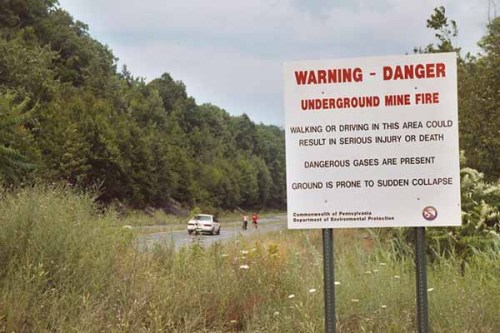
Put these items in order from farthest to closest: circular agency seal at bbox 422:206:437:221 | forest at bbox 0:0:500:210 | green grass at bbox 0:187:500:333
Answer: forest at bbox 0:0:500:210 < green grass at bbox 0:187:500:333 < circular agency seal at bbox 422:206:437:221

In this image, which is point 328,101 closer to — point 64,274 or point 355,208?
point 355,208

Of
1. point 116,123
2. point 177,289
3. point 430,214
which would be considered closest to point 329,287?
point 430,214

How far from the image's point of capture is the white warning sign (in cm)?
416

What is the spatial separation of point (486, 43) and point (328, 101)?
18.6m

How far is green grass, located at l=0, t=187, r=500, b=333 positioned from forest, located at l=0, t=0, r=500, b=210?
8.22 metres

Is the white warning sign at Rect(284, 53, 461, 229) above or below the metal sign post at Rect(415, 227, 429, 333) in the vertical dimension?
above

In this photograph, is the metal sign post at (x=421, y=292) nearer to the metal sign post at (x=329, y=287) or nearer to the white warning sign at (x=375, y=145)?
the white warning sign at (x=375, y=145)

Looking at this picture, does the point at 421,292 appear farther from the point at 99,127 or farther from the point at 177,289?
the point at 99,127

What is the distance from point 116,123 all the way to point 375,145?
61.4m

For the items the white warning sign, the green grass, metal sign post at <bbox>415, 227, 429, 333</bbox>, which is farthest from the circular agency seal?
the green grass

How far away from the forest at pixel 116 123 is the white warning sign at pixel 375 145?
31.9ft

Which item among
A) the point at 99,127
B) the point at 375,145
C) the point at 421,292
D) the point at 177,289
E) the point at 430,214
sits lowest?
the point at 177,289

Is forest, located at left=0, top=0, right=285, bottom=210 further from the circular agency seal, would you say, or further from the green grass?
the circular agency seal

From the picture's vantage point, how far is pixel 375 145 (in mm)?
4211
